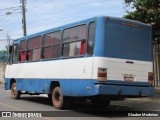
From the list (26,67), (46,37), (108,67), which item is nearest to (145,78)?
(108,67)

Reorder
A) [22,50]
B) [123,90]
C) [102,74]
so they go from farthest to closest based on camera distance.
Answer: [22,50] < [123,90] < [102,74]

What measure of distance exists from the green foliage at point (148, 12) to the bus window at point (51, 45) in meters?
5.09

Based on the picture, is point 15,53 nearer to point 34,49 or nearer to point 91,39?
point 34,49

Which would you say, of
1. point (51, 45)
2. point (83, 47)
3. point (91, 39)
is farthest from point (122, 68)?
point (51, 45)

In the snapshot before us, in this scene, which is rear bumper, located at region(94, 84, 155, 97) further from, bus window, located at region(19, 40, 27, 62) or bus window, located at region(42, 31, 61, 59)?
bus window, located at region(19, 40, 27, 62)

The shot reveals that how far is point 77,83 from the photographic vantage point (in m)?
13.6

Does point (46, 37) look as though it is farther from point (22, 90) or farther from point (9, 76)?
point (9, 76)

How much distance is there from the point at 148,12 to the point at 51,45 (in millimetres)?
5490

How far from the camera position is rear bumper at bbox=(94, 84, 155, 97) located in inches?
491

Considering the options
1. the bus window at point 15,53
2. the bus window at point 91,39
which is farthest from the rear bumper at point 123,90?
the bus window at point 15,53

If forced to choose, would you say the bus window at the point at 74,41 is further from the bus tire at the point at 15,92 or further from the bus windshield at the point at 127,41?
the bus tire at the point at 15,92

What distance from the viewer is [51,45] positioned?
1595 cm

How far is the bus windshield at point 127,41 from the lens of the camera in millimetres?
13062

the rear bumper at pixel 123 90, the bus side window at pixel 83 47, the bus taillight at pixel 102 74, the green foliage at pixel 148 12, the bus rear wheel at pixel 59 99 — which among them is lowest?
the bus rear wheel at pixel 59 99
